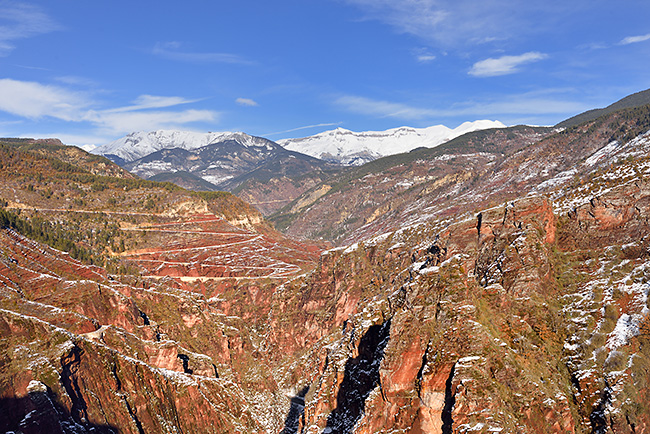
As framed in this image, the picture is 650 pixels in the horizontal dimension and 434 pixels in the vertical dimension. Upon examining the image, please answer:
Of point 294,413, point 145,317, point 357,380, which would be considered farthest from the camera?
point 145,317

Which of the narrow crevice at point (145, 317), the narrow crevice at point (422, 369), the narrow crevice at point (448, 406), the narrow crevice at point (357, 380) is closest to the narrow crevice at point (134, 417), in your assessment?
the narrow crevice at point (357, 380)

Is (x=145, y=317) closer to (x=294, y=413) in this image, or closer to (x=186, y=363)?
(x=186, y=363)

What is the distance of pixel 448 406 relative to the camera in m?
28.1

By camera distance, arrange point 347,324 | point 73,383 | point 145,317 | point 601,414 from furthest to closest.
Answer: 1. point 145,317
2. point 347,324
3. point 73,383
4. point 601,414

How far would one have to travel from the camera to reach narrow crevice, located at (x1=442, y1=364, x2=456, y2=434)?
1083 inches

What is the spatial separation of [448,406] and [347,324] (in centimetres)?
3114

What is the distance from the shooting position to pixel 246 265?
366 feet

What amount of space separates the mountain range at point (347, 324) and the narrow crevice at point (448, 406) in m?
0.13

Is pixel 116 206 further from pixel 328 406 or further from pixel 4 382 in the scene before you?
pixel 328 406

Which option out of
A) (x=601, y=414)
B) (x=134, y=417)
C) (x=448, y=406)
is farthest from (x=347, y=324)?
(x=601, y=414)

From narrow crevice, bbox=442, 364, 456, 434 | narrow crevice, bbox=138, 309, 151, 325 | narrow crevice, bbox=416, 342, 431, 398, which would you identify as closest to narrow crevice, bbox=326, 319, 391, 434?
narrow crevice, bbox=416, 342, 431, 398

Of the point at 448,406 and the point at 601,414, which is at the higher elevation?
the point at 448,406

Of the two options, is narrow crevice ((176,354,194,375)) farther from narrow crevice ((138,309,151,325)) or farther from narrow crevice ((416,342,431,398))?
narrow crevice ((416,342,431,398))

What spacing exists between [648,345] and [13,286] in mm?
72001
